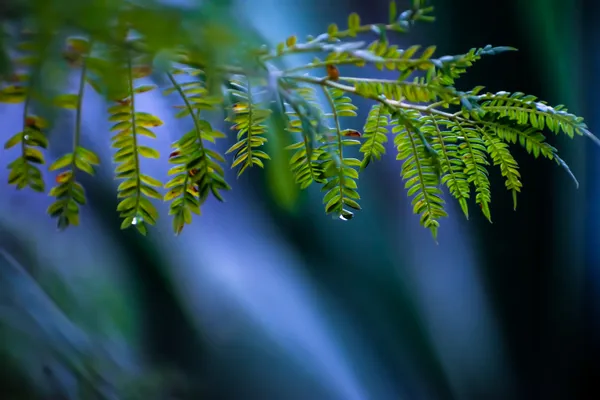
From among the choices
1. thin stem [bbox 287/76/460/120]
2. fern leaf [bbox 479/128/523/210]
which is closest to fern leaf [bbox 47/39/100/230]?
thin stem [bbox 287/76/460/120]

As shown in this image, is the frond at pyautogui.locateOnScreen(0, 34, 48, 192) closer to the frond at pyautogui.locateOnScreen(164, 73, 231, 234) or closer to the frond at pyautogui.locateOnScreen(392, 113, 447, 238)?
the frond at pyautogui.locateOnScreen(164, 73, 231, 234)

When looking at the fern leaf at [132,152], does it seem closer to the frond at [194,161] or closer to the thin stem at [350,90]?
the frond at [194,161]

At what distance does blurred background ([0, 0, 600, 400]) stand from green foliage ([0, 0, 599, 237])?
1.15 feet

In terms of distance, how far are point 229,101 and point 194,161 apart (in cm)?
8

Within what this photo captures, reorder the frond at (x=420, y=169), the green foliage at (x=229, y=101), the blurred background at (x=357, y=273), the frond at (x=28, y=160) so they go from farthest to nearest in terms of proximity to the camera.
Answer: the blurred background at (x=357, y=273), the frond at (x=420, y=169), the frond at (x=28, y=160), the green foliage at (x=229, y=101)

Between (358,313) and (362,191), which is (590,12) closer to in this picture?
(362,191)

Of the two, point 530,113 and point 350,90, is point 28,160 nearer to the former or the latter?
point 350,90

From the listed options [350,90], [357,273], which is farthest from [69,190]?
[357,273]

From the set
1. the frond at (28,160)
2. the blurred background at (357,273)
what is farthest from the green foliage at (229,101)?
the blurred background at (357,273)

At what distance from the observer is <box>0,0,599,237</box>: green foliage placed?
287 mm

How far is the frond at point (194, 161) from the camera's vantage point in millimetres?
448

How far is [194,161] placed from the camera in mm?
451

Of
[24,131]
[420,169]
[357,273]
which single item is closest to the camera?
[24,131]

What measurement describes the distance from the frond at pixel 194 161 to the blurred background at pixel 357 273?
341 millimetres
